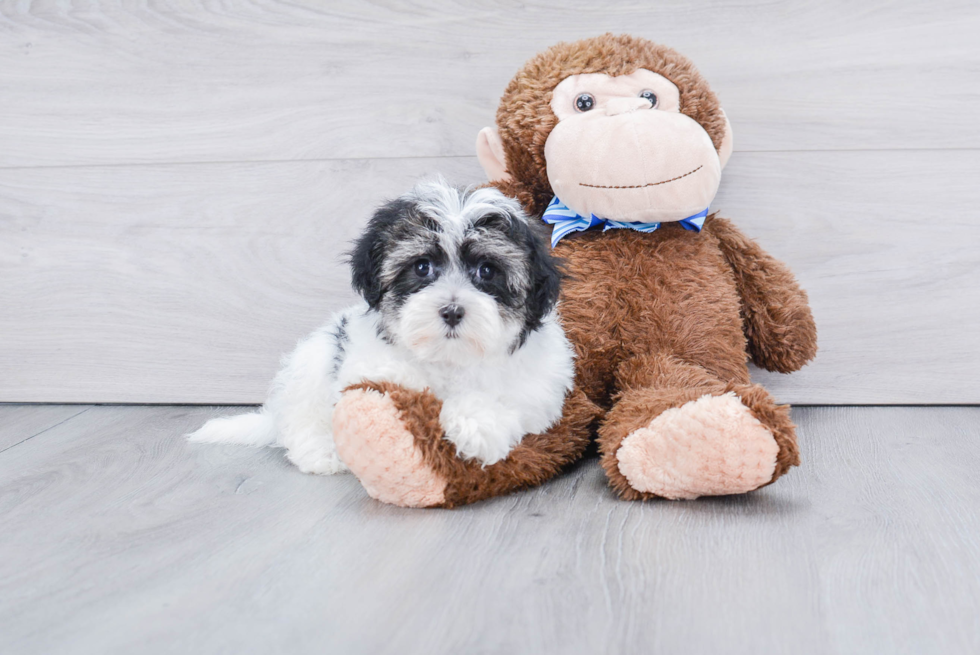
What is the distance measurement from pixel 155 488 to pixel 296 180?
3.02 ft

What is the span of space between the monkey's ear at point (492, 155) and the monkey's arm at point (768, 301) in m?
0.49

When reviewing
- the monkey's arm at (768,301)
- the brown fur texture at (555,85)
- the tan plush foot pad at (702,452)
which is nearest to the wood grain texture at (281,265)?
the monkey's arm at (768,301)

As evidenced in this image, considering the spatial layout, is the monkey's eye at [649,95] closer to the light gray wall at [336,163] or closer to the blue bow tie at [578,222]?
the blue bow tie at [578,222]

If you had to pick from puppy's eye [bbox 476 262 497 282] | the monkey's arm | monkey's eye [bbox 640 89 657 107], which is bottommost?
the monkey's arm

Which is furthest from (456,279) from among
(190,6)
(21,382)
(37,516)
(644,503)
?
(21,382)

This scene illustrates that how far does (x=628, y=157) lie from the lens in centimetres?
150

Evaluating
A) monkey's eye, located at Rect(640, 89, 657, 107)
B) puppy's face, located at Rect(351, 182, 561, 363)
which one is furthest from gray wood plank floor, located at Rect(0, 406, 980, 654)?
monkey's eye, located at Rect(640, 89, 657, 107)

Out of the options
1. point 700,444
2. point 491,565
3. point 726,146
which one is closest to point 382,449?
point 491,565

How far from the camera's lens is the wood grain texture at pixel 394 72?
189cm

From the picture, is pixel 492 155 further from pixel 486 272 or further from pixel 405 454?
pixel 405 454

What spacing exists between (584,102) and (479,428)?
0.75 meters

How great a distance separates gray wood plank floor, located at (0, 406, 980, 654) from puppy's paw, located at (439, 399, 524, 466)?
0.32 feet

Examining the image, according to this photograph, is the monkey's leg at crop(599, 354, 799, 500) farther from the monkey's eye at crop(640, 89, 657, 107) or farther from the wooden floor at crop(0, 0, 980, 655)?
the monkey's eye at crop(640, 89, 657, 107)

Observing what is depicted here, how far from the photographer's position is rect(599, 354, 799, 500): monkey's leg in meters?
Answer: 1.22
